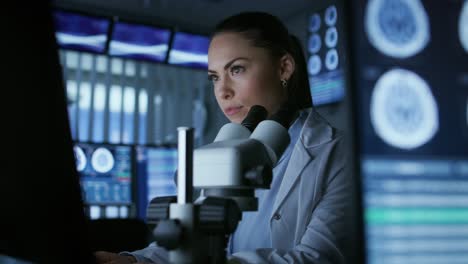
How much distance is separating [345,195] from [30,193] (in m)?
0.80

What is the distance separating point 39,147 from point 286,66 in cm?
98

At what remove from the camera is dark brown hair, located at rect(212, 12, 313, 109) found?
4.66 ft

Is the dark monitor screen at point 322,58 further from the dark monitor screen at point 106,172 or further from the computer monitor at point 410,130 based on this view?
the computer monitor at point 410,130

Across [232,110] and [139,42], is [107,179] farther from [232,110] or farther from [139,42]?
[232,110]

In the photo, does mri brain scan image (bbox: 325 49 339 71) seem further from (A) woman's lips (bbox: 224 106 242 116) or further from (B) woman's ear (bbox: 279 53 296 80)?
(A) woman's lips (bbox: 224 106 242 116)

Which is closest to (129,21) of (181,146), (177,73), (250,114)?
(177,73)

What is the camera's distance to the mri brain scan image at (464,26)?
64 centimetres

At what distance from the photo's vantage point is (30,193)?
0.62m

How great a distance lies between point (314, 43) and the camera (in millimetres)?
4438

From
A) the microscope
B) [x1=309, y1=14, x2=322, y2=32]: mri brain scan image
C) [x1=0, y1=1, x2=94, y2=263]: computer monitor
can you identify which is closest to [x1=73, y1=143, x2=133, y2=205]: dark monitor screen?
[x1=309, y1=14, x2=322, y2=32]: mri brain scan image

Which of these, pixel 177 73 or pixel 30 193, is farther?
pixel 177 73

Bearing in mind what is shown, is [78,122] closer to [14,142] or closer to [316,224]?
[316,224]

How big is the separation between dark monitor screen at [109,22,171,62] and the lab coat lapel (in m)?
3.21

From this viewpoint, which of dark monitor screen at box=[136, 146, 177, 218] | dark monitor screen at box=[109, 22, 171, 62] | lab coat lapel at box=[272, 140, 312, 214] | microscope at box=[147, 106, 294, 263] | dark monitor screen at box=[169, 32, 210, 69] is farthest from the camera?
dark monitor screen at box=[169, 32, 210, 69]
